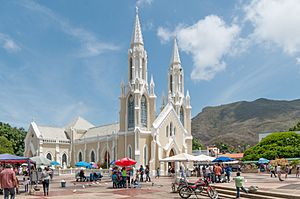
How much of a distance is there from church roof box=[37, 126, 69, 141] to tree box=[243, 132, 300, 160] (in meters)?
35.6

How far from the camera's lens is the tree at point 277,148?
61.6 metres

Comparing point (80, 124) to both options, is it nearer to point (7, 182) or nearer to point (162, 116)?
point (162, 116)

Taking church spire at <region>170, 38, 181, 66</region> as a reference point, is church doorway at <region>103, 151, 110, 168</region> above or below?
below

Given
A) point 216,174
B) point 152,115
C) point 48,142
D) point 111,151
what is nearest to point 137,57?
point 152,115

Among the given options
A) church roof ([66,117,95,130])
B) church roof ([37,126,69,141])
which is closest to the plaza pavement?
church roof ([37,126,69,141])

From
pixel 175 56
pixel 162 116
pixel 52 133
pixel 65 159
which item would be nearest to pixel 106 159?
pixel 65 159

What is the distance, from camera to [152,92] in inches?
2197

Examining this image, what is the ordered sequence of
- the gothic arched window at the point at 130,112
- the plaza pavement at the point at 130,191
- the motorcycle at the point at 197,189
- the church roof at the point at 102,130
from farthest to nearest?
1. the church roof at the point at 102,130
2. the gothic arched window at the point at 130,112
3. the plaza pavement at the point at 130,191
4. the motorcycle at the point at 197,189

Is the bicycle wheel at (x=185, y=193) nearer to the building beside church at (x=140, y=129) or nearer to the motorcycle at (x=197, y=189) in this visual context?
the motorcycle at (x=197, y=189)

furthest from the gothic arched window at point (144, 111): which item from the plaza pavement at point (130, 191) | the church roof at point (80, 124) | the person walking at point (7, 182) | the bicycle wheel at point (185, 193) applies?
the person walking at point (7, 182)

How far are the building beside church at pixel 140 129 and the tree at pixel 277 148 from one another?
14.0 m

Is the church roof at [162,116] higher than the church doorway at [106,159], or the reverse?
the church roof at [162,116]

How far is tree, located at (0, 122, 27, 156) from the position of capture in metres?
73.9

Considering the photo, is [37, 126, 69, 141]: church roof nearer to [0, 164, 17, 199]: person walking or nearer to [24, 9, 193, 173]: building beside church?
[24, 9, 193, 173]: building beside church
